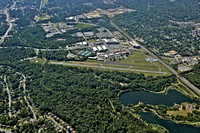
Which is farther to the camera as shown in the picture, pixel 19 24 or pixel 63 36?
pixel 19 24

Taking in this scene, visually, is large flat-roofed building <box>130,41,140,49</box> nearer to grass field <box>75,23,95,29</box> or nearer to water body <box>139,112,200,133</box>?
grass field <box>75,23,95,29</box>

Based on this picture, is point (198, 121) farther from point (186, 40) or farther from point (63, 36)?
point (63, 36)

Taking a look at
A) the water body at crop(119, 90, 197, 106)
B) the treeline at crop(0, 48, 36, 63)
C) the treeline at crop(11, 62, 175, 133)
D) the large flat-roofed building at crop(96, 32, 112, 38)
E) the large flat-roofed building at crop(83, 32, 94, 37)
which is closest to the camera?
the treeline at crop(11, 62, 175, 133)

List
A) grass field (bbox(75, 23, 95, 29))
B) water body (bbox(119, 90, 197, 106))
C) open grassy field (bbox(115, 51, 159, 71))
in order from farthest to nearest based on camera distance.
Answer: grass field (bbox(75, 23, 95, 29)), open grassy field (bbox(115, 51, 159, 71)), water body (bbox(119, 90, 197, 106))

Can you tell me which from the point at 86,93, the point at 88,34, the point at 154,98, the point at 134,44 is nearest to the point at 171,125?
the point at 154,98

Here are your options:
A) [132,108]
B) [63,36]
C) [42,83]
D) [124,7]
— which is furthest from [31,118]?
[124,7]

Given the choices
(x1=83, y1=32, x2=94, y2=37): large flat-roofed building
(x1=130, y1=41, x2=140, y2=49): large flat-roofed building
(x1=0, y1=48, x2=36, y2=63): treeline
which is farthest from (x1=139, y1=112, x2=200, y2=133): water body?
(x1=83, y1=32, x2=94, y2=37): large flat-roofed building
